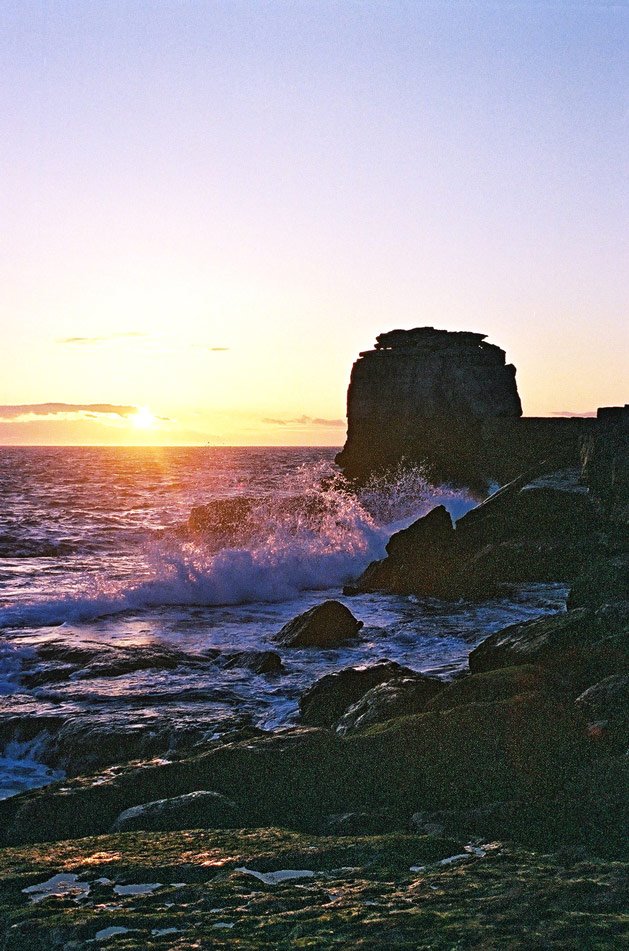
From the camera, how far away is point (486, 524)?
56.7ft

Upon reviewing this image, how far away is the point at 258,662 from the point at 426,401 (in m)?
45.6

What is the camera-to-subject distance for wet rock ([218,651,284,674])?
963 cm

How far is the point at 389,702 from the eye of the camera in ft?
21.5

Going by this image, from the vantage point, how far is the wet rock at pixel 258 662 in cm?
963

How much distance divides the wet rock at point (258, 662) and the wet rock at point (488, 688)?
3574 millimetres

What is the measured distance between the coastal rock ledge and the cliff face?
0.06 m

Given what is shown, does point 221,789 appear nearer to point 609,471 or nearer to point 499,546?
point 499,546

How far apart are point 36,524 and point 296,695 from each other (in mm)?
24908

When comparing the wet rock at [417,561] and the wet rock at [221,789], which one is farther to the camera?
the wet rock at [417,561]

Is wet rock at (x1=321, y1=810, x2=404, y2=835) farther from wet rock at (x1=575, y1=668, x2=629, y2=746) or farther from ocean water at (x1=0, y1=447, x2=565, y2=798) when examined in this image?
ocean water at (x1=0, y1=447, x2=565, y2=798)

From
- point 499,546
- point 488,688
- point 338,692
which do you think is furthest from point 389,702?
point 499,546

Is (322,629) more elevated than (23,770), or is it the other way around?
(322,629)

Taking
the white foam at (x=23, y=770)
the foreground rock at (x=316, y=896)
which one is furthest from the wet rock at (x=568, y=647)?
the white foam at (x=23, y=770)

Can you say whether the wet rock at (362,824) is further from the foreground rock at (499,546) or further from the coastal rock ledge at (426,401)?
the coastal rock ledge at (426,401)
